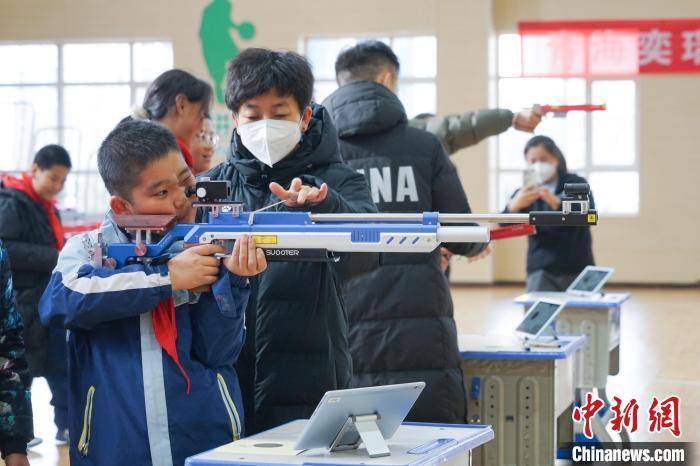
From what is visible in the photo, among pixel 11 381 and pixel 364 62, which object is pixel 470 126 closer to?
pixel 364 62

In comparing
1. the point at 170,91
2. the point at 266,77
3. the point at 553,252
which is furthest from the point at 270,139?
the point at 553,252

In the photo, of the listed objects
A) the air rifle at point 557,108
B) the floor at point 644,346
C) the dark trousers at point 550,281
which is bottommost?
the floor at point 644,346

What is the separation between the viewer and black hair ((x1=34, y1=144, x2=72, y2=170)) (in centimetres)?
568

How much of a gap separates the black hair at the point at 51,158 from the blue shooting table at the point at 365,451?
3.95 metres

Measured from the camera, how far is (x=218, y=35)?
14484 millimetres

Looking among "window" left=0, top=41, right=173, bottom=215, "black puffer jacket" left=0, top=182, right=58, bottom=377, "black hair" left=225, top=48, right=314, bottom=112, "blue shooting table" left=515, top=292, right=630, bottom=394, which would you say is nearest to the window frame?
"window" left=0, top=41, right=173, bottom=215

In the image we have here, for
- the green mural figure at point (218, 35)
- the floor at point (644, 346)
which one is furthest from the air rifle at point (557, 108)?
the green mural figure at point (218, 35)

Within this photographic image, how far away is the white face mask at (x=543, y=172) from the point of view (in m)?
6.31

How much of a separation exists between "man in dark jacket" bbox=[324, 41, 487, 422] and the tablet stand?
1493mm

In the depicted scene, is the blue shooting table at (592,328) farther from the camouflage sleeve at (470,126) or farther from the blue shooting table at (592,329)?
the camouflage sleeve at (470,126)

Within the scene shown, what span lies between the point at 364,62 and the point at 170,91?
650mm

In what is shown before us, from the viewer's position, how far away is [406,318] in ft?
11.0

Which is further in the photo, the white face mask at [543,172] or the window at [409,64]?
the window at [409,64]

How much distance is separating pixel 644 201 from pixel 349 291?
11373 millimetres
